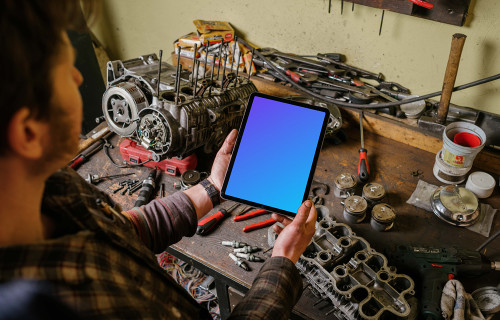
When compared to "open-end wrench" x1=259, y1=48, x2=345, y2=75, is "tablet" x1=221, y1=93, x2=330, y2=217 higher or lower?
lower

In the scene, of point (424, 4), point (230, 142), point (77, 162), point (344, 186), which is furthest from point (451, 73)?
point (77, 162)

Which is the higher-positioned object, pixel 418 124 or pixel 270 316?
pixel 418 124

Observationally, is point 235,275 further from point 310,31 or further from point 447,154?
point 310,31

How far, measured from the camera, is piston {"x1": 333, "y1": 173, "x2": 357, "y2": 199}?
1431 millimetres

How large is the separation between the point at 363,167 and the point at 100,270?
3.72 ft

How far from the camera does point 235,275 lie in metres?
1.20

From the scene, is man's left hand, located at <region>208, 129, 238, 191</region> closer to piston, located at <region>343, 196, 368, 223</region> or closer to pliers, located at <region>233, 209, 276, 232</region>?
pliers, located at <region>233, 209, 276, 232</region>

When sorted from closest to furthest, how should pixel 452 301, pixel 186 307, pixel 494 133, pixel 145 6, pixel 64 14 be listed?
pixel 64 14, pixel 186 307, pixel 452 301, pixel 494 133, pixel 145 6

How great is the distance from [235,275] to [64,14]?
2.92 feet

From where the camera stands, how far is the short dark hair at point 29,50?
0.52m

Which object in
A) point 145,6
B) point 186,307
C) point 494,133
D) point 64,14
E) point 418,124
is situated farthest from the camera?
point 145,6

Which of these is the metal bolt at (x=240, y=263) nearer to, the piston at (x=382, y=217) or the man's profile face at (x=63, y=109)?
the piston at (x=382, y=217)

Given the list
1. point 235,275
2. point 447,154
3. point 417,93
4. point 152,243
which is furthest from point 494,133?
point 152,243

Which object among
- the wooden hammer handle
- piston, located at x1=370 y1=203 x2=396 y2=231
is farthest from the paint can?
piston, located at x1=370 y1=203 x2=396 y2=231
